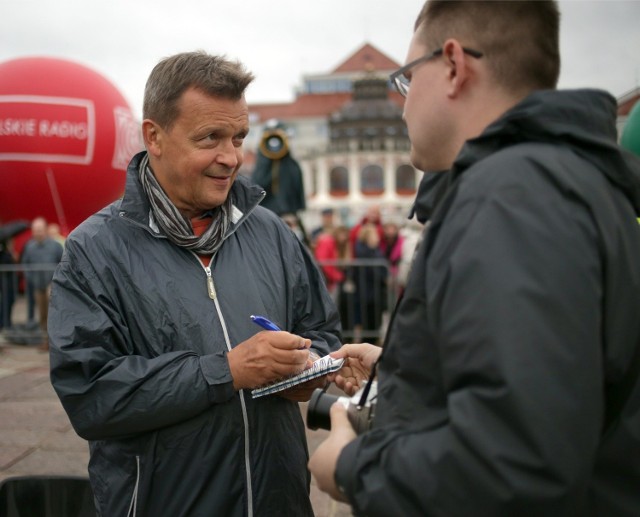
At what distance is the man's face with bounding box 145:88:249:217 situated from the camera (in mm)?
2047

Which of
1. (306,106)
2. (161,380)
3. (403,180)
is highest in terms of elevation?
(306,106)

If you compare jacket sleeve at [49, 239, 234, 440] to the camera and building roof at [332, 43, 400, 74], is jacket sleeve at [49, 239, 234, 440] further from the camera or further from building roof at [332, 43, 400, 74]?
building roof at [332, 43, 400, 74]

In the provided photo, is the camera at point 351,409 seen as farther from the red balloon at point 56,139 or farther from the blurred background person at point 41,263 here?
the red balloon at point 56,139

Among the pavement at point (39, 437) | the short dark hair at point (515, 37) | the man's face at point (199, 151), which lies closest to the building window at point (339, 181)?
the pavement at point (39, 437)

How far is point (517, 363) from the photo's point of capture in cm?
91

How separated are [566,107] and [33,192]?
1147 centimetres

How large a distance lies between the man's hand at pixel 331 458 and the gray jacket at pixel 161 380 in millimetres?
665

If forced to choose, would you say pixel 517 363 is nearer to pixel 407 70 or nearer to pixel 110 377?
pixel 407 70

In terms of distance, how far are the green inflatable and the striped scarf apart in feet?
13.1

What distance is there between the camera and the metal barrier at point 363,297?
A: 8.20 m

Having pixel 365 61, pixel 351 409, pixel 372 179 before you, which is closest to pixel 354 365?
pixel 351 409

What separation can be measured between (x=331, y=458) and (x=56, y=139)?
35.9ft

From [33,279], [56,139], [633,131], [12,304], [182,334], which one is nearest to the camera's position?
[182,334]

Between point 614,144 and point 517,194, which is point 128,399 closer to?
point 517,194
